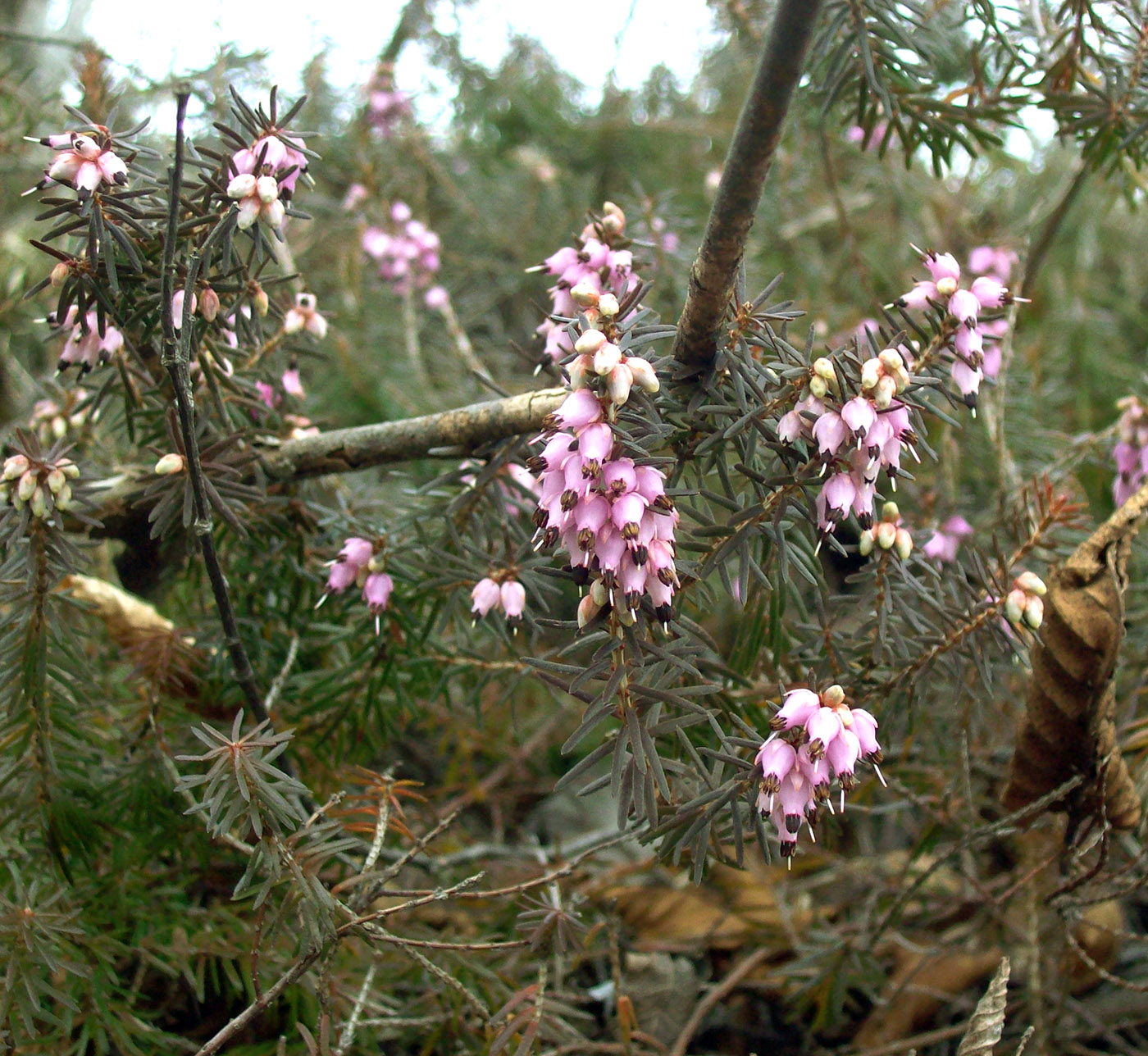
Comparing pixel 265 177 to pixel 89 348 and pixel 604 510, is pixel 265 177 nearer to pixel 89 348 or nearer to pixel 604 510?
pixel 89 348

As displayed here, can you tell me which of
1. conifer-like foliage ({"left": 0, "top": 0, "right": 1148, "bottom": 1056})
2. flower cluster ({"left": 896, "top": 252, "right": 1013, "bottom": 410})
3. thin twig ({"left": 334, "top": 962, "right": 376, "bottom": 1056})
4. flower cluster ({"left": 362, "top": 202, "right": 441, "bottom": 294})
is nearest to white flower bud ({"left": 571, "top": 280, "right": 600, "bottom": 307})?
conifer-like foliage ({"left": 0, "top": 0, "right": 1148, "bottom": 1056})

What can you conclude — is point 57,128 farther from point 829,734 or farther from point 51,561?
point 829,734

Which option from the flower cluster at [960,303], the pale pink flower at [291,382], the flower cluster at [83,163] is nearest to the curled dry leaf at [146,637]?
the pale pink flower at [291,382]

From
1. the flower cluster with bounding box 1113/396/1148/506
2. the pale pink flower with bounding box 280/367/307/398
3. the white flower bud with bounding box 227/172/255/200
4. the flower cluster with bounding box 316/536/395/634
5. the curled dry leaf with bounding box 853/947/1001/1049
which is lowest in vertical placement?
the curled dry leaf with bounding box 853/947/1001/1049

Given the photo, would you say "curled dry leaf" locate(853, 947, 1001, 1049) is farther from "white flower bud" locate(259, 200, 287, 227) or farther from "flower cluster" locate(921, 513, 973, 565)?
"white flower bud" locate(259, 200, 287, 227)

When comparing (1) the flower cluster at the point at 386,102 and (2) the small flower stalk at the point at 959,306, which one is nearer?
(2) the small flower stalk at the point at 959,306

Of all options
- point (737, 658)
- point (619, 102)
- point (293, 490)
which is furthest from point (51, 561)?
point (619, 102)

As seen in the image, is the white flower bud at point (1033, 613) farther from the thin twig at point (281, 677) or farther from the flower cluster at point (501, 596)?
the thin twig at point (281, 677)
